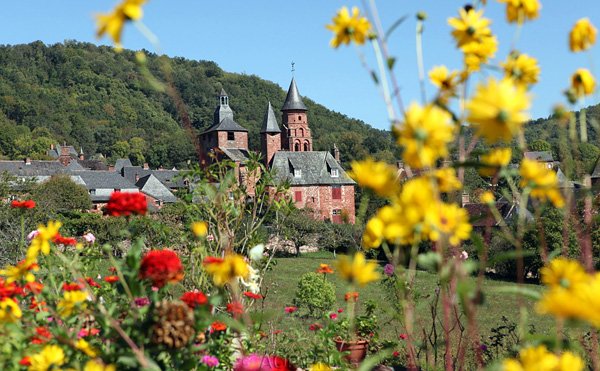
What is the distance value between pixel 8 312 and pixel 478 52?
1239mm

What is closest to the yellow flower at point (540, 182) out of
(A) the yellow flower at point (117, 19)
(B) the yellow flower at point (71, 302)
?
(A) the yellow flower at point (117, 19)

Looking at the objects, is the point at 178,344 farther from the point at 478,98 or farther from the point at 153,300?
the point at 478,98

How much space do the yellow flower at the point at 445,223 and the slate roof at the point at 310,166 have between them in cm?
3920

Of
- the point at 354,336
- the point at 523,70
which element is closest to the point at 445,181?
the point at 523,70

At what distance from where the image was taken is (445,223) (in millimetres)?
916

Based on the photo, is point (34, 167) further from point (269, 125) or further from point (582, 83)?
point (582, 83)

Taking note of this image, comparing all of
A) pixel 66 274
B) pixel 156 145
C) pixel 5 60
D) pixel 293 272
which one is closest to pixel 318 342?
pixel 66 274

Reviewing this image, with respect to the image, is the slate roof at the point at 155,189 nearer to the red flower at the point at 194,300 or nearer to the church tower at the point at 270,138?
the church tower at the point at 270,138

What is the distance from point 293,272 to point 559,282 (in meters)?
23.3

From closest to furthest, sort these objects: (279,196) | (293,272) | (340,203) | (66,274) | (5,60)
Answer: (66,274) → (279,196) → (293,272) → (340,203) → (5,60)

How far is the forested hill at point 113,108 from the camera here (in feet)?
245

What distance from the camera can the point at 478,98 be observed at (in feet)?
2.59

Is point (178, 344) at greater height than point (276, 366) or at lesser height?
greater

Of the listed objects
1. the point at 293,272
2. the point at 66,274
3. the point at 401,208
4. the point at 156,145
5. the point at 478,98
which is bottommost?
the point at 293,272
